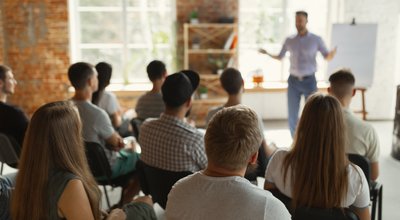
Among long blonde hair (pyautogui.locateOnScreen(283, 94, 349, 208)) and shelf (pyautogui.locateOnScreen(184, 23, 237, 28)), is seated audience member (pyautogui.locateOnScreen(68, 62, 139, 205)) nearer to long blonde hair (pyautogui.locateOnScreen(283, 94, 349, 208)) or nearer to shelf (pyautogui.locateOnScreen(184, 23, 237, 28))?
long blonde hair (pyautogui.locateOnScreen(283, 94, 349, 208))

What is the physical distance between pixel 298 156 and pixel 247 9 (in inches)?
230

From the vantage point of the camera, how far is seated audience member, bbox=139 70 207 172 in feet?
8.40

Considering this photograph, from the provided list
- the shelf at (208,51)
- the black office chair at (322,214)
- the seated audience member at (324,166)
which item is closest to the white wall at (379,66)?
the shelf at (208,51)

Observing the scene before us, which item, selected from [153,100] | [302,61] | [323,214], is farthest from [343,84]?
[302,61]

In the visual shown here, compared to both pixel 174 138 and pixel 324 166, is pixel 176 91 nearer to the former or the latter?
pixel 174 138

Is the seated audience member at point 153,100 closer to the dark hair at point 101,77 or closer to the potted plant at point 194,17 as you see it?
the dark hair at point 101,77

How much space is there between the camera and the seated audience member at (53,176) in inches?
67.1

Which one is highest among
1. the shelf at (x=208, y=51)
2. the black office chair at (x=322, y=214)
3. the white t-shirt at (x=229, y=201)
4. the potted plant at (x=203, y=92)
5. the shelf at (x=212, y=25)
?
the shelf at (x=212, y=25)

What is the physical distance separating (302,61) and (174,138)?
363 cm

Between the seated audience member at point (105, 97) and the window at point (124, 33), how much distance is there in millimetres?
3086

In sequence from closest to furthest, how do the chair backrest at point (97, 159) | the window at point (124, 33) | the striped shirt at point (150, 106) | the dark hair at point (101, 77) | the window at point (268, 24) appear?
the chair backrest at point (97, 159) < the striped shirt at point (150, 106) < the dark hair at point (101, 77) < the window at point (124, 33) < the window at point (268, 24)

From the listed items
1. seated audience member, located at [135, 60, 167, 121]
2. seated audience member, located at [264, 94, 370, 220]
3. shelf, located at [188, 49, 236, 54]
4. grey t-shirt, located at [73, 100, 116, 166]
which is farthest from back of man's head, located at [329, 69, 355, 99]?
shelf, located at [188, 49, 236, 54]

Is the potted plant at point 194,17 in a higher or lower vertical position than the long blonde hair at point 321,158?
higher

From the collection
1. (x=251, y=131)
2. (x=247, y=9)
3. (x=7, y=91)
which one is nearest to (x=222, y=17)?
(x=247, y=9)
